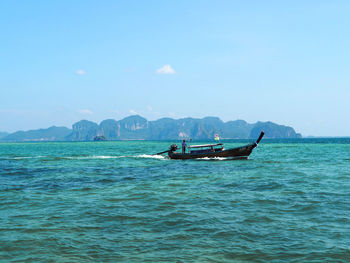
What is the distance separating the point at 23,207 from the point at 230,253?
1138 cm

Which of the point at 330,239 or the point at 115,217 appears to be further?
the point at 115,217

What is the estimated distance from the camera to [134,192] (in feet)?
63.1

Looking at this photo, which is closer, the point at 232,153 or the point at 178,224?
the point at 178,224

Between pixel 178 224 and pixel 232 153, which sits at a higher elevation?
pixel 232 153

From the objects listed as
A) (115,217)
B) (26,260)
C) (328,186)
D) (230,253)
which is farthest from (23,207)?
(328,186)

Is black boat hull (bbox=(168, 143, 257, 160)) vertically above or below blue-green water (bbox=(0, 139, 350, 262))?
above

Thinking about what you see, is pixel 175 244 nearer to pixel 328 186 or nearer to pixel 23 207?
pixel 23 207

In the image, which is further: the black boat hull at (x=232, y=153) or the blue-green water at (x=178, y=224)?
the black boat hull at (x=232, y=153)

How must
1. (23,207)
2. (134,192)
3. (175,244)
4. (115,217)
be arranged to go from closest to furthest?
1. (175,244)
2. (115,217)
3. (23,207)
4. (134,192)

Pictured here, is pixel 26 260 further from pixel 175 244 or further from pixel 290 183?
pixel 290 183

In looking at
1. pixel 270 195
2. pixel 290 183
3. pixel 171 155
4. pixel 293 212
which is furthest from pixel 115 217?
pixel 171 155

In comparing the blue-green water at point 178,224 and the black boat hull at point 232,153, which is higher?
the black boat hull at point 232,153

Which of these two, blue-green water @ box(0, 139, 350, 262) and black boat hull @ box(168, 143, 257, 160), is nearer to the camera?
blue-green water @ box(0, 139, 350, 262)

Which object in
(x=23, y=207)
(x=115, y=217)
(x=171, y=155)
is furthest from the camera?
(x=171, y=155)
